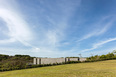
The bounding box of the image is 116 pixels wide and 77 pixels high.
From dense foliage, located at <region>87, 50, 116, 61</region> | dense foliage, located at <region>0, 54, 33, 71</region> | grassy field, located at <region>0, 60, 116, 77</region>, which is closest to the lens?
grassy field, located at <region>0, 60, 116, 77</region>

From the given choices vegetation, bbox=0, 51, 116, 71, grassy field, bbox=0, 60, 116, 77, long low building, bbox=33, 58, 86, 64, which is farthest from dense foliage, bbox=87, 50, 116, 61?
grassy field, bbox=0, 60, 116, 77

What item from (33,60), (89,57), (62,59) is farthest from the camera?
(33,60)

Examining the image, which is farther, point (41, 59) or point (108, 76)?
point (41, 59)

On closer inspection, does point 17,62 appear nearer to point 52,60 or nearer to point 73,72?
point 52,60

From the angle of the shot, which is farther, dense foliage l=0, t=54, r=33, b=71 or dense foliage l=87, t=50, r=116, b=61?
dense foliage l=87, t=50, r=116, b=61

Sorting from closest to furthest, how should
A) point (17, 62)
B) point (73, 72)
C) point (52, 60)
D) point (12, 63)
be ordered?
point (73, 72) → point (12, 63) → point (17, 62) → point (52, 60)

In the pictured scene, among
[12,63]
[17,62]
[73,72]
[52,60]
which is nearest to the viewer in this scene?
[73,72]

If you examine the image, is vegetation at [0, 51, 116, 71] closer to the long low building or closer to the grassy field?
the long low building

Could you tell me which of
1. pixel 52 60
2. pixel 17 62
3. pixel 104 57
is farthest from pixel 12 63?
pixel 104 57

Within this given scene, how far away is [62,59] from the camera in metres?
15.8

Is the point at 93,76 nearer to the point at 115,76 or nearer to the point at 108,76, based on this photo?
the point at 108,76

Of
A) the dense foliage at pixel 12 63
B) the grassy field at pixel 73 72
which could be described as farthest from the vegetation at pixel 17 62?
the grassy field at pixel 73 72

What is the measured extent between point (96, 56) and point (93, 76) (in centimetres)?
1320

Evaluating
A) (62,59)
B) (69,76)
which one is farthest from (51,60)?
(69,76)
